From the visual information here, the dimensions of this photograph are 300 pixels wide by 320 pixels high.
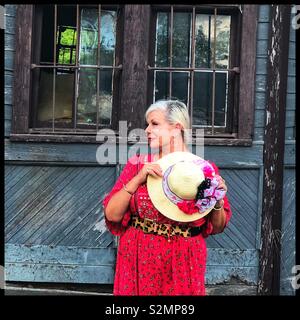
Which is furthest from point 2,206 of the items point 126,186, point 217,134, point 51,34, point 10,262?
point 126,186

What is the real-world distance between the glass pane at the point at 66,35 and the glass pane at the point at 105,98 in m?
0.32

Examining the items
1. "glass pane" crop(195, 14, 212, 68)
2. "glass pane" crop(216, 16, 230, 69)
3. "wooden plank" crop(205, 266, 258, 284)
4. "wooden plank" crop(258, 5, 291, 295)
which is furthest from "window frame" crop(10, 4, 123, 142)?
"wooden plank" crop(205, 266, 258, 284)

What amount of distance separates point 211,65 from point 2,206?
2.27 metres

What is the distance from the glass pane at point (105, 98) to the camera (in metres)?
5.32

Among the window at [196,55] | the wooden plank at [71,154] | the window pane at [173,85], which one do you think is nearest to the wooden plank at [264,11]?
the window at [196,55]

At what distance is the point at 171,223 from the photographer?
3098 millimetres

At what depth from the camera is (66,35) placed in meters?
5.29

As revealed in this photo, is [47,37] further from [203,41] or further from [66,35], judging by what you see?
[203,41]

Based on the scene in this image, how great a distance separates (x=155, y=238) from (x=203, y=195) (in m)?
0.34

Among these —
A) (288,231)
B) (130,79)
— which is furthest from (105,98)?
(288,231)

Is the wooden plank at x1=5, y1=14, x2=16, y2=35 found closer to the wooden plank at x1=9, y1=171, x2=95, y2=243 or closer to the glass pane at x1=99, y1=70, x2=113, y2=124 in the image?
the glass pane at x1=99, y1=70, x2=113, y2=124

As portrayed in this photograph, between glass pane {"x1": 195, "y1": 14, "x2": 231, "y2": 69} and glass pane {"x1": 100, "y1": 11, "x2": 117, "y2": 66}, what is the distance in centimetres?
76

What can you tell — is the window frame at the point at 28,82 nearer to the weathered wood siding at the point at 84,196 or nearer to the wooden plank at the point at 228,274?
the weathered wood siding at the point at 84,196

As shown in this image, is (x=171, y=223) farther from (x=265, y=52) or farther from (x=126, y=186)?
(x=265, y=52)
